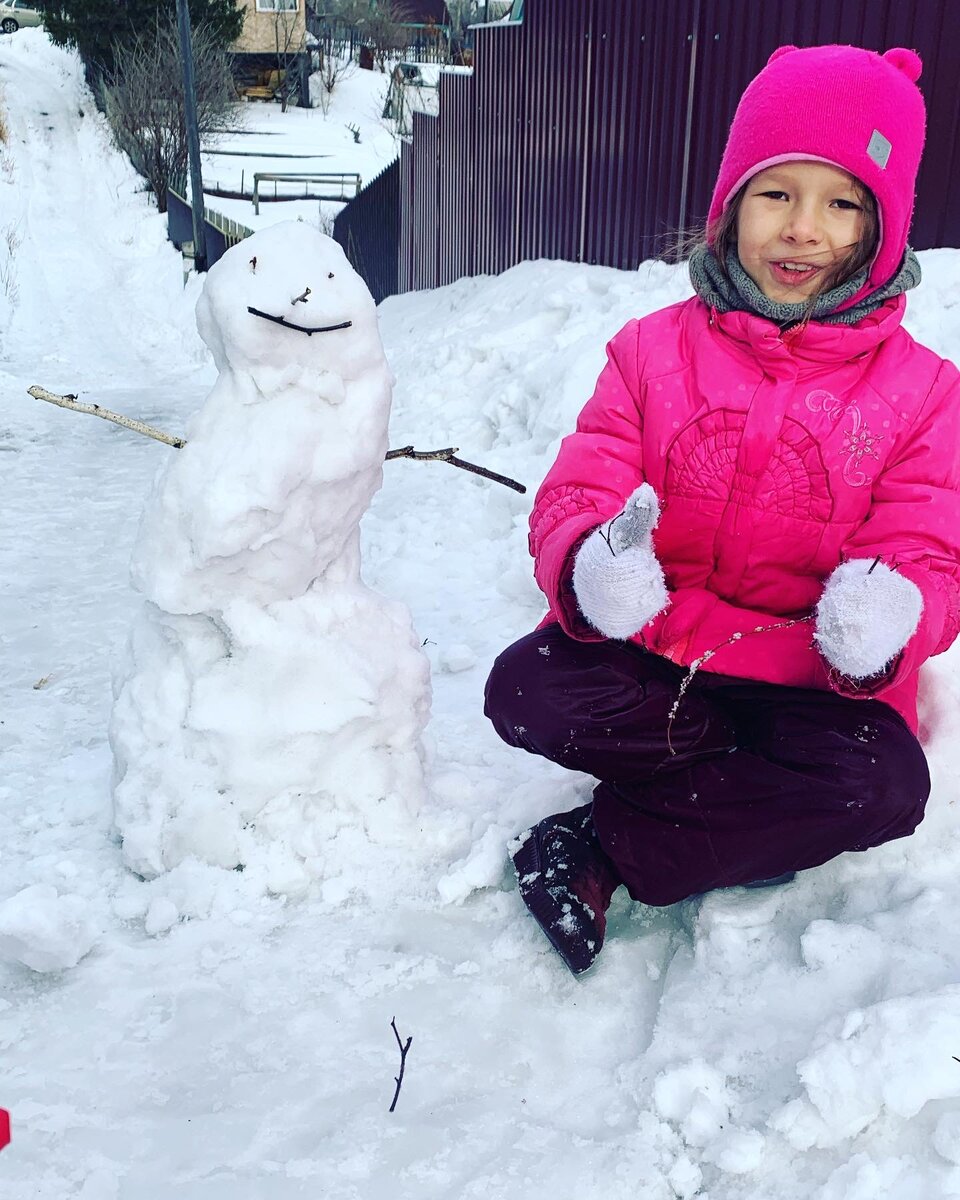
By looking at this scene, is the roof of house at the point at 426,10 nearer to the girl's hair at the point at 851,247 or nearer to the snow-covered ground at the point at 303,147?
the snow-covered ground at the point at 303,147

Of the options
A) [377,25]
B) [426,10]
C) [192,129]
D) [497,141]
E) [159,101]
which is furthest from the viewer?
[426,10]

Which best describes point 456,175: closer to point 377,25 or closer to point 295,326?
point 295,326

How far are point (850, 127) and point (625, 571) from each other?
865mm

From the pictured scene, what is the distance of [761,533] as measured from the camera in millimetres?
1926

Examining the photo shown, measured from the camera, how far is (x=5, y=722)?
2.61 metres

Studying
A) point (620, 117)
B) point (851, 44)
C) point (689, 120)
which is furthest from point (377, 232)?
point (851, 44)

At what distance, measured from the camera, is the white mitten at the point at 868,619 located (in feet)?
5.32

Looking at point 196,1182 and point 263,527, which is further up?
point 263,527

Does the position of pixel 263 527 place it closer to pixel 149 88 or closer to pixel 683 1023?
pixel 683 1023

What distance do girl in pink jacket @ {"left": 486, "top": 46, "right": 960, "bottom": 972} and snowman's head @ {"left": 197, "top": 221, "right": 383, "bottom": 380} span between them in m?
0.46

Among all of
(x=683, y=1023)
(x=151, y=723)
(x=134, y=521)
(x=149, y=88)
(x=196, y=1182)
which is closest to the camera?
(x=196, y=1182)

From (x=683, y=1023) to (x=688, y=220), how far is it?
4952mm

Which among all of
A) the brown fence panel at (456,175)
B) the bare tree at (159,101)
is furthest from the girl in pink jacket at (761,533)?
the bare tree at (159,101)

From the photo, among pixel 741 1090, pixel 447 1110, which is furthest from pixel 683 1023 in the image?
pixel 447 1110
